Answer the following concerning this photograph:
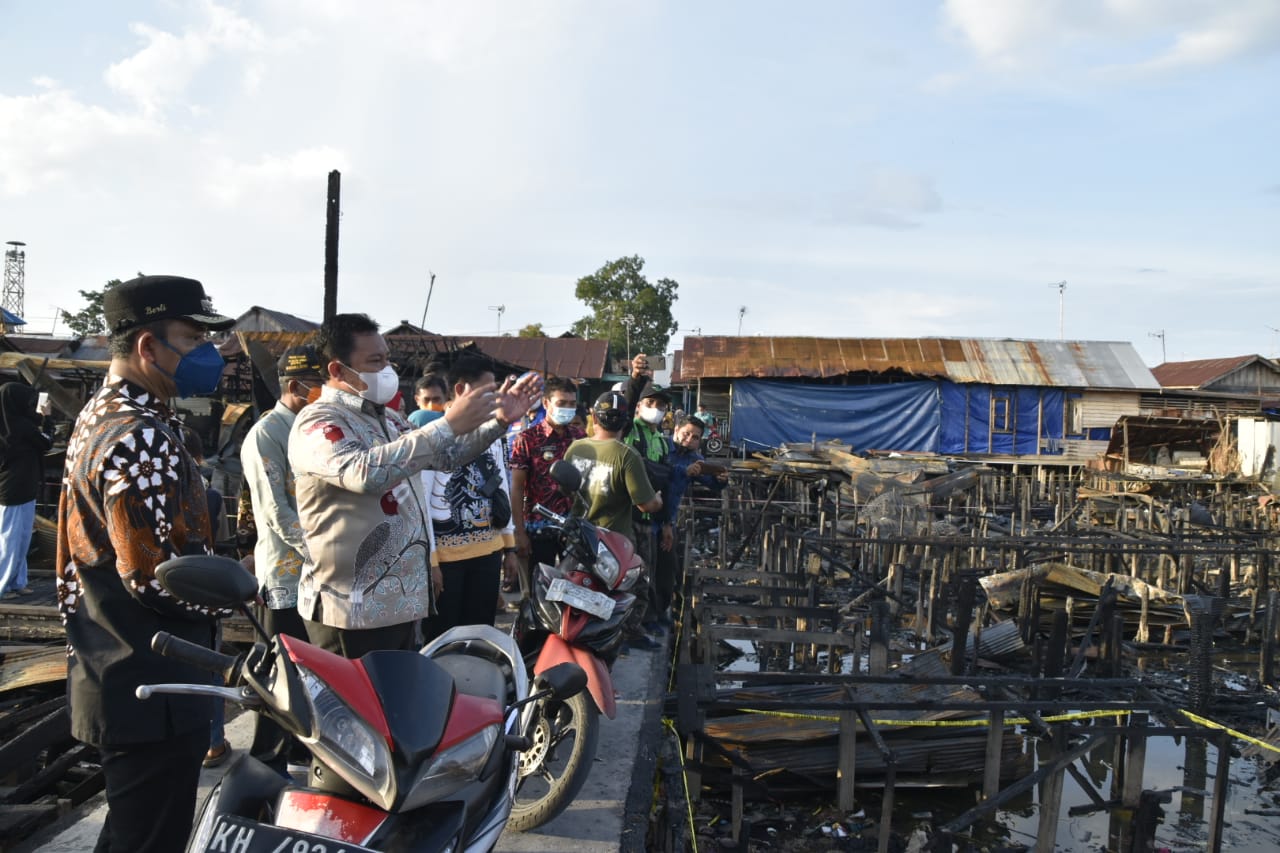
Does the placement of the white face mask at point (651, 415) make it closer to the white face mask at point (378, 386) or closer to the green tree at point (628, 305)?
the white face mask at point (378, 386)

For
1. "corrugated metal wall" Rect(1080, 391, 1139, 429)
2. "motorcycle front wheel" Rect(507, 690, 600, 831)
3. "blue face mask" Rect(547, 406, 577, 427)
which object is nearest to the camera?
"motorcycle front wheel" Rect(507, 690, 600, 831)

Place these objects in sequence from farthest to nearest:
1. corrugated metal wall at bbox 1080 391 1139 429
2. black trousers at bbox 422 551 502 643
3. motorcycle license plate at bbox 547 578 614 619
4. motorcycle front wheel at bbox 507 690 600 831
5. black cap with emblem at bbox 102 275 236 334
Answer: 1. corrugated metal wall at bbox 1080 391 1139 429
2. black trousers at bbox 422 551 502 643
3. motorcycle license plate at bbox 547 578 614 619
4. motorcycle front wheel at bbox 507 690 600 831
5. black cap with emblem at bbox 102 275 236 334

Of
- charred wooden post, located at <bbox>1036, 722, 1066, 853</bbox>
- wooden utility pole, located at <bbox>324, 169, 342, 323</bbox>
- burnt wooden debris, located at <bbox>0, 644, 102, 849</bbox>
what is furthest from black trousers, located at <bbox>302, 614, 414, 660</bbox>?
wooden utility pole, located at <bbox>324, 169, 342, 323</bbox>

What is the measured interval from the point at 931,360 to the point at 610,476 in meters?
23.5

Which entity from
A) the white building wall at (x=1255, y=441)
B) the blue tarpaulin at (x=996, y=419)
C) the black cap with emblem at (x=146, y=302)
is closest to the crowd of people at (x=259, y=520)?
the black cap with emblem at (x=146, y=302)

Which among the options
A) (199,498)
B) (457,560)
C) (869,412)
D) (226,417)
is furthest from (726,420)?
(199,498)

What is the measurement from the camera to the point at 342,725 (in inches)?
66.7

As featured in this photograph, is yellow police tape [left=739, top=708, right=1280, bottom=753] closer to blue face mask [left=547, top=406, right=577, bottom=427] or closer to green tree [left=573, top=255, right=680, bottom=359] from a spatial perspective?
blue face mask [left=547, top=406, right=577, bottom=427]

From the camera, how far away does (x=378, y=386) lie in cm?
276

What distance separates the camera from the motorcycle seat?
2352 mm

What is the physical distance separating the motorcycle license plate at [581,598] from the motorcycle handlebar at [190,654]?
1.88 meters

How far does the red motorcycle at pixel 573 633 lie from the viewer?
324 centimetres

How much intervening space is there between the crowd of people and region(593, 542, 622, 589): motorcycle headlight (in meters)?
0.56

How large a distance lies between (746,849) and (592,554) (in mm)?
2203
